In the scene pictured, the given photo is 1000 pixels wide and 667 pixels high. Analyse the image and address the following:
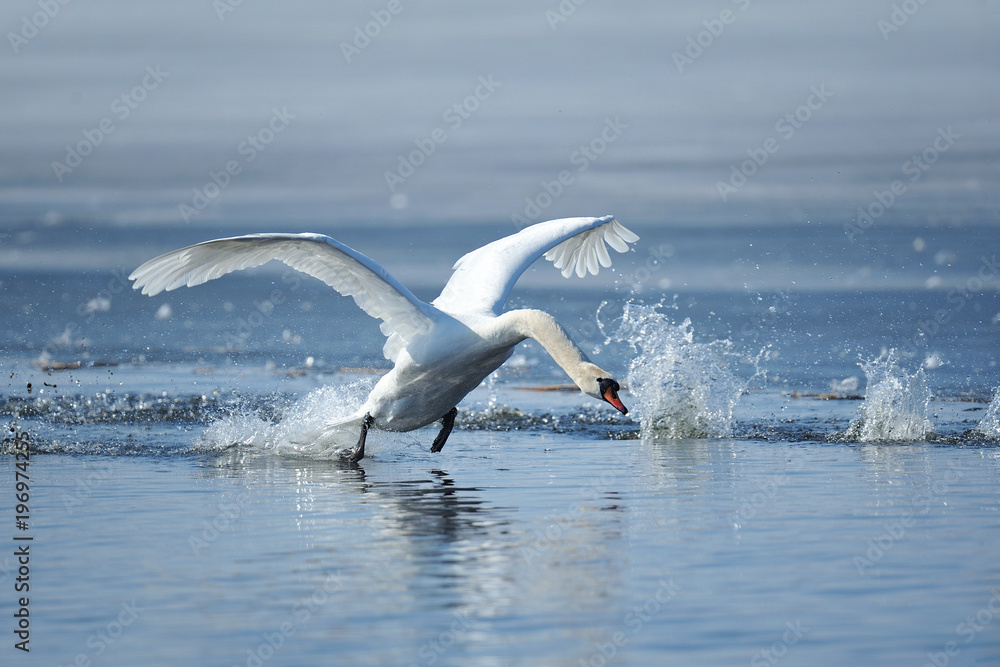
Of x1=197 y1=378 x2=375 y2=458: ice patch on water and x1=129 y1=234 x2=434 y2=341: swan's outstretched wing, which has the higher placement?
x1=129 y1=234 x2=434 y2=341: swan's outstretched wing

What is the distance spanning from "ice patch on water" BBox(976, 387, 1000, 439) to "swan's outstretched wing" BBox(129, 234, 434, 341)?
230 inches

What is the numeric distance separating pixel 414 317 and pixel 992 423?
6105mm

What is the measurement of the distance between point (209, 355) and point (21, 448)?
13302 millimetres

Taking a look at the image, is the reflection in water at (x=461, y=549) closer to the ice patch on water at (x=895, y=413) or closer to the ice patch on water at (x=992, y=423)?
the ice patch on water at (x=895, y=413)

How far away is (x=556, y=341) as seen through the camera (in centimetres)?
1032

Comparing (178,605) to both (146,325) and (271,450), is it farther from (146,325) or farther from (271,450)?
(146,325)

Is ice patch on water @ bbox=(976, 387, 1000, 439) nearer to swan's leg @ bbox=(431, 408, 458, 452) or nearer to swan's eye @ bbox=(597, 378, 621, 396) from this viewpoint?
swan's leg @ bbox=(431, 408, 458, 452)

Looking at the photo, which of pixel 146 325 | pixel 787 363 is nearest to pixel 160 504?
pixel 787 363

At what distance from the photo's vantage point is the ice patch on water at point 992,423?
13.7 meters

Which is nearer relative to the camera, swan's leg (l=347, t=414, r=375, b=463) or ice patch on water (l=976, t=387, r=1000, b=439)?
swan's leg (l=347, t=414, r=375, b=463)

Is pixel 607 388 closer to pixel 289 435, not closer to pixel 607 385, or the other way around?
pixel 607 385

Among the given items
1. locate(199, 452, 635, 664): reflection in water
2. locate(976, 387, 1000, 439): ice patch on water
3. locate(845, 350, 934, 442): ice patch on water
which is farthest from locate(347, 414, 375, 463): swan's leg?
locate(976, 387, 1000, 439): ice patch on water

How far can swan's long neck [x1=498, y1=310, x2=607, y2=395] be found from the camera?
32.2ft

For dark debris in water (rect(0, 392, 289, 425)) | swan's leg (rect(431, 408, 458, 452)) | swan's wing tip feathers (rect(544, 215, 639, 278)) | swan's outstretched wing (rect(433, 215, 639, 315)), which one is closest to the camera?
swan's outstretched wing (rect(433, 215, 639, 315))
